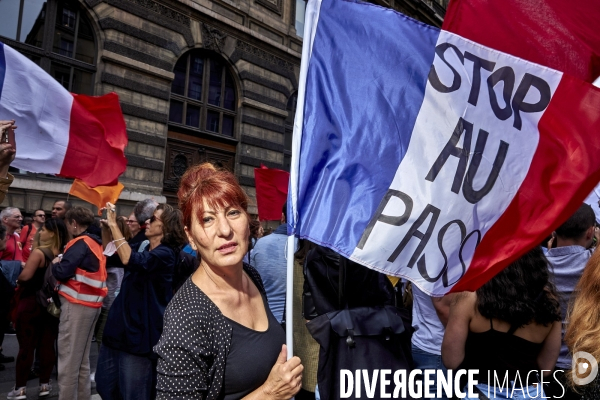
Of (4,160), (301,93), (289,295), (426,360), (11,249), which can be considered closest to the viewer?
(289,295)

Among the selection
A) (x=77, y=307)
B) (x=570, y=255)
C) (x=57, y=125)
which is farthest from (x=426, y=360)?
(x=57, y=125)

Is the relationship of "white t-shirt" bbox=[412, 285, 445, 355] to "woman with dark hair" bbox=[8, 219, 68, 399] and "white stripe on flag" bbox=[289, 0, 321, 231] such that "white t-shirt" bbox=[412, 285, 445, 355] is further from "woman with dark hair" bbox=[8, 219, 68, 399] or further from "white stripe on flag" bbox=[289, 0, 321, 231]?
"woman with dark hair" bbox=[8, 219, 68, 399]

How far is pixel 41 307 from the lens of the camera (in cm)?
509

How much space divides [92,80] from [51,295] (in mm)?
7215

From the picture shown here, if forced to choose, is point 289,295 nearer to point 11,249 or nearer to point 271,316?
point 271,316

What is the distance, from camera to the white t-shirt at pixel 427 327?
10.6 feet

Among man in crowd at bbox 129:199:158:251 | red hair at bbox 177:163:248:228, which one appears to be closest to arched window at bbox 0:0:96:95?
man in crowd at bbox 129:199:158:251

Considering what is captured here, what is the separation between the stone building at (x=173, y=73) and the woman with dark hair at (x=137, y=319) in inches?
262

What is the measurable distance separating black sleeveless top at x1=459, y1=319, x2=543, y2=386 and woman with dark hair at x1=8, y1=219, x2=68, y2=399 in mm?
4301

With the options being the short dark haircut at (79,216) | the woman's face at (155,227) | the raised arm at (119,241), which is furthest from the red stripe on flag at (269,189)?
the raised arm at (119,241)

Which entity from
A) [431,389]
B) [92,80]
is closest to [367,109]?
[431,389]

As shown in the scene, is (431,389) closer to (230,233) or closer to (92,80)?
(230,233)

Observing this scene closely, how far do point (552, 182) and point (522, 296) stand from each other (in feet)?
2.24

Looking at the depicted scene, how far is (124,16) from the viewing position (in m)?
11.0
